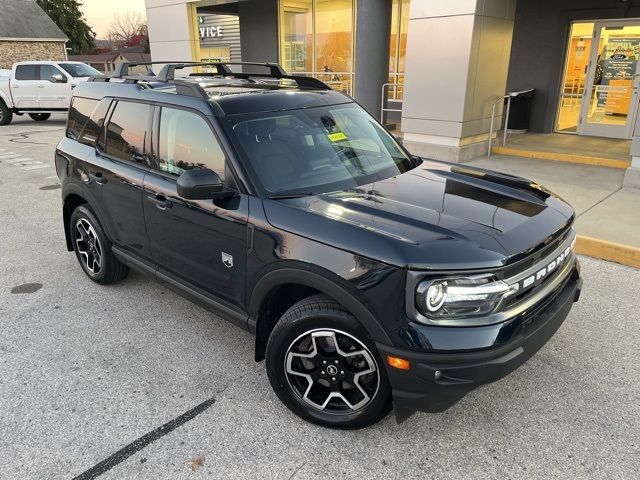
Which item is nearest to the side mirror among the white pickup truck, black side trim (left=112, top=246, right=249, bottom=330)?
black side trim (left=112, top=246, right=249, bottom=330)

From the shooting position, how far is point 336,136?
11.5 feet

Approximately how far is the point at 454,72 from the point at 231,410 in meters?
7.81

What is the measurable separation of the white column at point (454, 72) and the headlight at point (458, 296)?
7.40 metres

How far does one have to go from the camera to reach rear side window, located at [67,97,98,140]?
4.39 meters

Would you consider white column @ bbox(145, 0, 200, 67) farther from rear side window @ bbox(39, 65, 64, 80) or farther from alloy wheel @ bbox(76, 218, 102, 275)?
alloy wheel @ bbox(76, 218, 102, 275)

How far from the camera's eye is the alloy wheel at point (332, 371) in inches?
103

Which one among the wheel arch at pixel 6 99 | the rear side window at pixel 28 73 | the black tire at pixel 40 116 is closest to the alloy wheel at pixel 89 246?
the rear side window at pixel 28 73

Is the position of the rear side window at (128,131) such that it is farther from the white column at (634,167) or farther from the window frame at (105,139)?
the white column at (634,167)

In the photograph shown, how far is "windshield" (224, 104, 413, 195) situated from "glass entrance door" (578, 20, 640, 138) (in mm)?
9327

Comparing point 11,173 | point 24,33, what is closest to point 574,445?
point 11,173

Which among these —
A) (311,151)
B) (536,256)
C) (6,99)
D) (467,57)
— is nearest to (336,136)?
(311,151)

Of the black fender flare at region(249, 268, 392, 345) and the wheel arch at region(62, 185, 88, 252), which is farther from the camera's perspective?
the wheel arch at region(62, 185, 88, 252)

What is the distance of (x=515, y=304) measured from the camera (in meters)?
2.45

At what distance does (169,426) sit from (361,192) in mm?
1732
